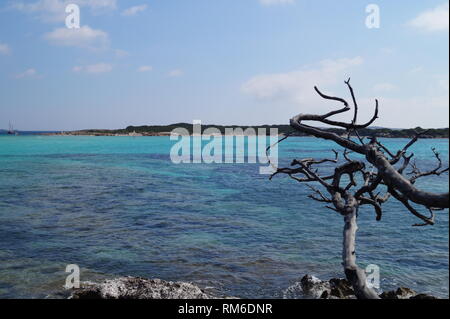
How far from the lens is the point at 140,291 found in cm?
1038

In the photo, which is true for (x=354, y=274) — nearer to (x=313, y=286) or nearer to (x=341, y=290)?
(x=341, y=290)

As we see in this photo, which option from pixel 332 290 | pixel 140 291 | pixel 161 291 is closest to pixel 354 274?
pixel 332 290

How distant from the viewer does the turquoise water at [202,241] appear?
40.6 ft

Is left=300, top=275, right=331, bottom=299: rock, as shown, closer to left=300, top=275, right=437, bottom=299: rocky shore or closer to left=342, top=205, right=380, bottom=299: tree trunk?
left=300, top=275, right=437, bottom=299: rocky shore

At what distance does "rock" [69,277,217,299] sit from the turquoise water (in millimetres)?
1185

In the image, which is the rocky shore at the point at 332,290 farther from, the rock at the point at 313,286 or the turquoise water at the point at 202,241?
the turquoise water at the point at 202,241

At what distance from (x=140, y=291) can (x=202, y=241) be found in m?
6.05

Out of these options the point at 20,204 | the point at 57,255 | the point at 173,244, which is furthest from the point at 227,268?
the point at 20,204

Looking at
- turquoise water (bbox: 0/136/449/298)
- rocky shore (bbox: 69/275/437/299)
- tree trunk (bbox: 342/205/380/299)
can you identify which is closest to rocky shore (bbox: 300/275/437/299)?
rocky shore (bbox: 69/275/437/299)

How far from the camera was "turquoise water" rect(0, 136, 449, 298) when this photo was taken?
12.4 meters

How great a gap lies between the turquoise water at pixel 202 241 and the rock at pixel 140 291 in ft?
3.89
